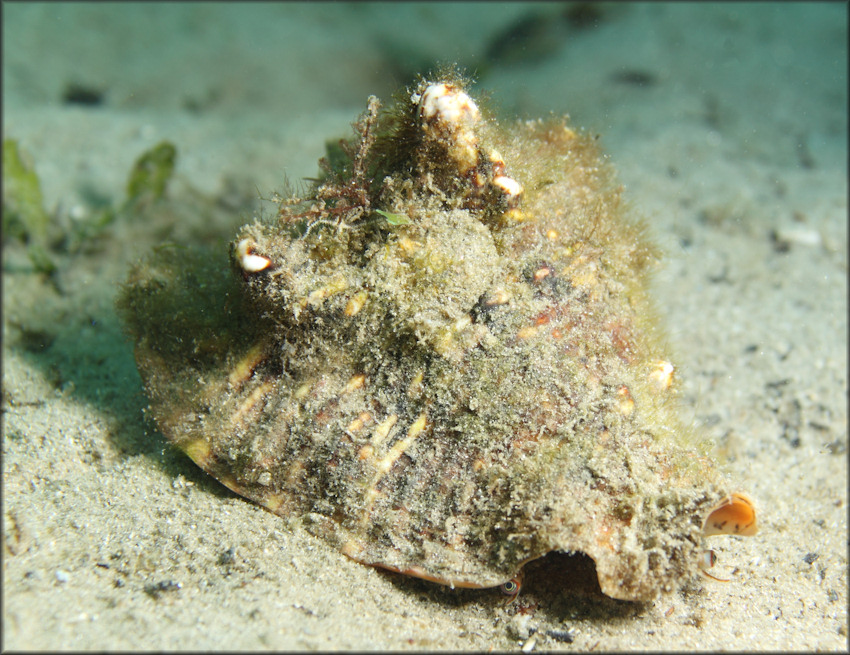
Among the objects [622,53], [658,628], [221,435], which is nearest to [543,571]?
[658,628]

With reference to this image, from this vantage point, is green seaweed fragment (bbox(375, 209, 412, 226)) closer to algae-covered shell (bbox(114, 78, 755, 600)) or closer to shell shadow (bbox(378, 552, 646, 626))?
algae-covered shell (bbox(114, 78, 755, 600))

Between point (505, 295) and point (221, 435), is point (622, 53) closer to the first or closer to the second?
point (505, 295)

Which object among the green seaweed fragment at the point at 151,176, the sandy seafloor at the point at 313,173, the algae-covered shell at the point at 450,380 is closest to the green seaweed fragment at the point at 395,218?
the algae-covered shell at the point at 450,380

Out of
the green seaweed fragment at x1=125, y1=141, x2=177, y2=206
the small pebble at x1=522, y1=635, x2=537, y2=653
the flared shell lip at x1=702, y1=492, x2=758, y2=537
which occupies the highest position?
the green seaweed fragment at x1=125, y1=141, x2=177, y2=206

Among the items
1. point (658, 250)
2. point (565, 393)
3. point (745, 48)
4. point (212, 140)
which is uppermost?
point (745, 48)

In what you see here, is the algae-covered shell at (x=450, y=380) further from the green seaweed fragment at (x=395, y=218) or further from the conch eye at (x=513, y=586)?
the conch eye at (x=513, y=586)

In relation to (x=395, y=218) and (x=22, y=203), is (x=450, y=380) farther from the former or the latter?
(x=22, y=203)

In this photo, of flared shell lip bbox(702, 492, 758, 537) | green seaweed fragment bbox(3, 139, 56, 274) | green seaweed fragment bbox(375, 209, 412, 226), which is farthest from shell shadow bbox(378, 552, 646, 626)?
green seaweed fragment bbox(3, 139, 56, 274)
